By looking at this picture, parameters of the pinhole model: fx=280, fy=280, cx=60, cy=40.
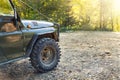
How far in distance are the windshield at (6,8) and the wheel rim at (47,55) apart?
45.4 inches

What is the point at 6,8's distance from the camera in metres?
5.11

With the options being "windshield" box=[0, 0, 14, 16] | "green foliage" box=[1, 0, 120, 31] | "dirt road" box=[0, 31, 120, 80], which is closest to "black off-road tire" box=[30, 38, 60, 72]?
"dirt road" box=[0, 31, 120, 80]

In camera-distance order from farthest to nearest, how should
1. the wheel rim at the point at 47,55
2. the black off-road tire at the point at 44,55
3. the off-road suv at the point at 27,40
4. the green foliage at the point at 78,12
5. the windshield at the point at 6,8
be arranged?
the green foliage at the point at 78,12, the wheel rim at the point at 47,55, the black off-road tire at the point at 44,55, the windshield at the point at 6,8, the off-road suv at the point at 27,40

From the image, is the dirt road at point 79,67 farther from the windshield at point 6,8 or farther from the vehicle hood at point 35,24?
the windshield at point 6,8

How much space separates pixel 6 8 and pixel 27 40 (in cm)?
72

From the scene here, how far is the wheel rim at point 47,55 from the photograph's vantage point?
5.86m

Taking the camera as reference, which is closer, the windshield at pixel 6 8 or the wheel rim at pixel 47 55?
the windshield at pixel 6 8

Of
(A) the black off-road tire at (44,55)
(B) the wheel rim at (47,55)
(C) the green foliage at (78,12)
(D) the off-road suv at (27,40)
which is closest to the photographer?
(D) the off-road suv at (27,40)

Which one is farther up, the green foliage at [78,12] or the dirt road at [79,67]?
the green foliage at [78,12]

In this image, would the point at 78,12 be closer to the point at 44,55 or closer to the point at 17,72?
the point at 44,55

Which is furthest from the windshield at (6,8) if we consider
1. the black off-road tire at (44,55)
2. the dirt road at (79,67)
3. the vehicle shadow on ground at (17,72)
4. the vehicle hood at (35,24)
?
the dirt road at (79,67)

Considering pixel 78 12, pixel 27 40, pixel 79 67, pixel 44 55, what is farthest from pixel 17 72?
pixel 78 12

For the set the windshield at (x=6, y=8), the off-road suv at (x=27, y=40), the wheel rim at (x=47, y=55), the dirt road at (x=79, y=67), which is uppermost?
the windshield at (x=6, y=8)

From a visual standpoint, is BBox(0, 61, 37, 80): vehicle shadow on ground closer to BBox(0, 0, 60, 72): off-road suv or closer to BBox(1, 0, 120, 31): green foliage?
BBox(0, 0, 60, 72): off-road suv
